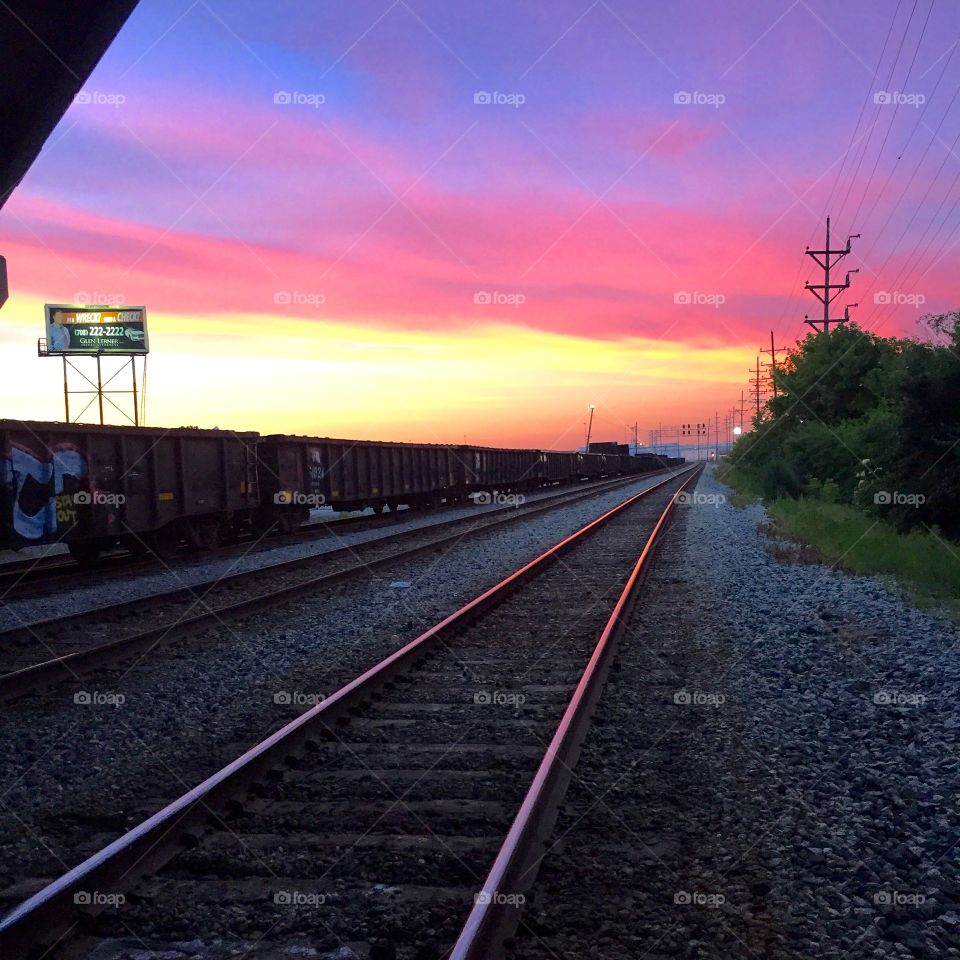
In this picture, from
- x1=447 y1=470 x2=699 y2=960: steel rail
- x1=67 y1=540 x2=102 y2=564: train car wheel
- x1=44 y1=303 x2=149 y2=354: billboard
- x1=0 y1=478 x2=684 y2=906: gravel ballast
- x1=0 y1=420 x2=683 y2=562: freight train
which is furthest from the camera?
x1=44 y1=303 x2=149 y2=354: billboard

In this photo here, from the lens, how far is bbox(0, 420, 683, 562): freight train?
15078mm

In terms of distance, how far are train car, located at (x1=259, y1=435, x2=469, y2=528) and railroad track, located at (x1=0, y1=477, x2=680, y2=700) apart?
6589 mm

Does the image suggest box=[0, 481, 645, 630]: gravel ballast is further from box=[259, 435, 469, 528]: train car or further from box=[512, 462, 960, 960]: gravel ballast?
box=[512, 462, 960, 960]: gravel ballast

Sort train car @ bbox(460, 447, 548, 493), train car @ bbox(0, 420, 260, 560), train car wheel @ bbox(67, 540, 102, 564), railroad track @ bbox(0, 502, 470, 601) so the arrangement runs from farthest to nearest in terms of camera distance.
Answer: train car @ bbox(460, 447, 548, 493), train car wheel @ bbox(67, 540, 102, 564), train car @ bbox(0, 420, 260, 560), railroad track @ bbox(0, 502, 470, 601)

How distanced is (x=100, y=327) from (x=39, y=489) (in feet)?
143

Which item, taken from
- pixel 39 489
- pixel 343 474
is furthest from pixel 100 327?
pixel 39 489

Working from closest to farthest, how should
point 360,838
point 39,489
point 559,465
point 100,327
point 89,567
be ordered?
point 360,838 → point 39,489 → point 89,567 → point 100,327 → point 559,465

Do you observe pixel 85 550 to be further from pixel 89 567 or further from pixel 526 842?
pixel 526 842

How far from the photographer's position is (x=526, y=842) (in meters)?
4.31

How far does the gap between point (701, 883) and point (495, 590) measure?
808cm

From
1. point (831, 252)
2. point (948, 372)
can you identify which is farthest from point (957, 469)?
point (831, 252)

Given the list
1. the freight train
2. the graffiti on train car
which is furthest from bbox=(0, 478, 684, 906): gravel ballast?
the freight train

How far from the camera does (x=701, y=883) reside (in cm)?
409

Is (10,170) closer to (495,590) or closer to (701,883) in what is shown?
(701,883)
